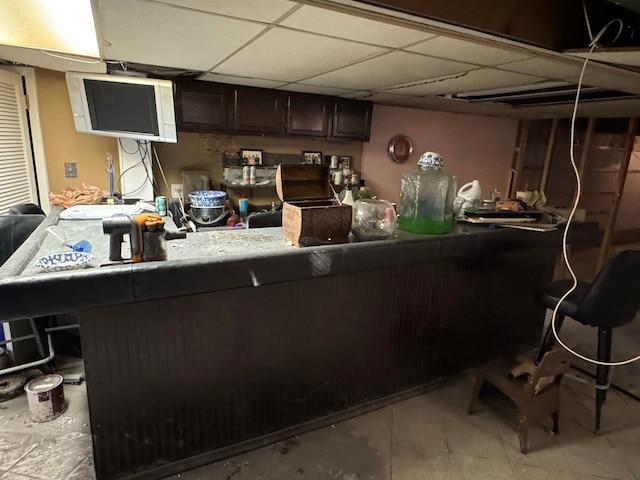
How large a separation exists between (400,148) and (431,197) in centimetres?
255

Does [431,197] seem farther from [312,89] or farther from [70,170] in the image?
[70,170]

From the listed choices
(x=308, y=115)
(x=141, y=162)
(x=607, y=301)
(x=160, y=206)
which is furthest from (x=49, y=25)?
(x=607, y=301)

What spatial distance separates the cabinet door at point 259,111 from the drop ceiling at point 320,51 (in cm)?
16

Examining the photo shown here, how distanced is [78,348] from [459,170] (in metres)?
4.66

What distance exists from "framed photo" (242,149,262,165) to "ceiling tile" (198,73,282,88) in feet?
Answer: 2.23

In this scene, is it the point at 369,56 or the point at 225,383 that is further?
the point at 369,56

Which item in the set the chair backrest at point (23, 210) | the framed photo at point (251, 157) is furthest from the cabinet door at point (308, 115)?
the chair backrest at point (23, 210)

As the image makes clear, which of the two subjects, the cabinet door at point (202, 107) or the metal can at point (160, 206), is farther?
the cabinet door at point (202, 107)

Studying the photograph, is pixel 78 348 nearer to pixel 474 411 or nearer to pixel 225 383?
pixel 225 383

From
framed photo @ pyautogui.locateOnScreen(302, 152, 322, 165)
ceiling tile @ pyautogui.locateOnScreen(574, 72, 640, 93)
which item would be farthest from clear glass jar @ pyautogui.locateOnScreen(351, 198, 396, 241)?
framed photo @ pyautogui.locateOnScreen(302, 152, 322, 165)

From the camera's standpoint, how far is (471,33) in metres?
1.76

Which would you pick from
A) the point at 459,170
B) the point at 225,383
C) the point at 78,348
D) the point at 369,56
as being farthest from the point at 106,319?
the point at 459,170

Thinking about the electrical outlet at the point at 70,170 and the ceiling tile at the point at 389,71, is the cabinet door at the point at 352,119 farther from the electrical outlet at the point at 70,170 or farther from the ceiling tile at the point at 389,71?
the electrical outlet at the point at 70,170

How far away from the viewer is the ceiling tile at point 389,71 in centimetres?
231
